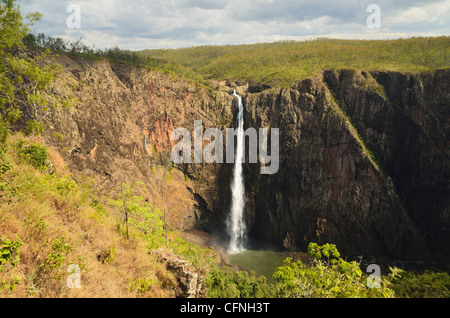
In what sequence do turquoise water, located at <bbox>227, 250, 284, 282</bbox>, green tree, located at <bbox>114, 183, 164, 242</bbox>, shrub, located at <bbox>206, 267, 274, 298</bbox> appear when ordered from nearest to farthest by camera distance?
green tree, located at <bbox>114, 183, 164, 242</bbox> → shrub, located at <bbox>206, 267, 274, 298</bbox> → turquoise water, located at <bbox>227, 250, 284, 282</bbox>

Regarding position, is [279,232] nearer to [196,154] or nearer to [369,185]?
[369,185]

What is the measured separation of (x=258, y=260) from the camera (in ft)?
105

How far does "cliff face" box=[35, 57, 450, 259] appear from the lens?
97.3ft

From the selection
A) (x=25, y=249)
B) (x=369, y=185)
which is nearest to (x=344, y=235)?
(x=369, y=185)

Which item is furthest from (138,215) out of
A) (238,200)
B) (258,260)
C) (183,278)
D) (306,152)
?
(306,152)

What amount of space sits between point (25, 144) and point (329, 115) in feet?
120

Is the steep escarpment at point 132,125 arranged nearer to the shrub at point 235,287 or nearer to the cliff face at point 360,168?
the cliff face at point 360,168

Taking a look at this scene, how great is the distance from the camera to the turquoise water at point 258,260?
29859mm

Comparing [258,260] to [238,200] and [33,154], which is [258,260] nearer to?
[238,200]

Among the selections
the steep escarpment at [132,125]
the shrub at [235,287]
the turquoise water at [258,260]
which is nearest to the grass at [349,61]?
the steep escarpment at [132,125]

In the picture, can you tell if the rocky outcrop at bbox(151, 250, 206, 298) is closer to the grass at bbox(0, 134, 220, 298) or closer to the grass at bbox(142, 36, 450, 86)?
the grass at bbox(0, 134, 220, 298)

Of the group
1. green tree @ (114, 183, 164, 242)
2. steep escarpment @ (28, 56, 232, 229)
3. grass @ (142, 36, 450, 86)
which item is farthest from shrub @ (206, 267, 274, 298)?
grass @ (142, 36, 450, 86)

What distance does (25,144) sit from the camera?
33.9 feet

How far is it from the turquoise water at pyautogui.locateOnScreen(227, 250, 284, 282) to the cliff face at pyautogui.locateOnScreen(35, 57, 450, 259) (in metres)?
3.49
